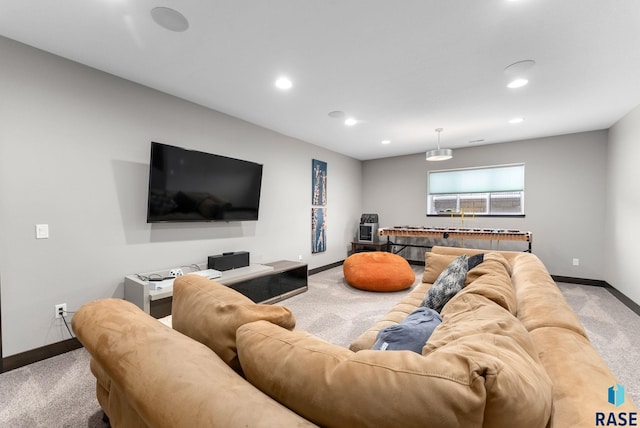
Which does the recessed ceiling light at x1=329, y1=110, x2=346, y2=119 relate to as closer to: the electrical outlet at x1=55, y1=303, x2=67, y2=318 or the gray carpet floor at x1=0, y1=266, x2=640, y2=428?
the gray carpet floor at x1=0, y1=266, x2=640, y2=428

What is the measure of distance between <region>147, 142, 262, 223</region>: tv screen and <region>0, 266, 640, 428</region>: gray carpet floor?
1.36m

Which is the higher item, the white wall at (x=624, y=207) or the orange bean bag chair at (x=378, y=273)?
the white wall at (x=624, y=207)

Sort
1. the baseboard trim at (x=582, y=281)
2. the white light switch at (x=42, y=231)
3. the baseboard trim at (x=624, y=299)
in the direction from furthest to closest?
the baseboard trim at (x=582, y=281), the baseboard trim at (x=624, y=299), the white light switch at (x=42, y=231)

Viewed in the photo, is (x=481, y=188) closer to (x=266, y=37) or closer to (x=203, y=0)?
(x=266, y=37)

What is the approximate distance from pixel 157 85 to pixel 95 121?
27.0 inches

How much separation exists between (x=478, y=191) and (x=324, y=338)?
438cm

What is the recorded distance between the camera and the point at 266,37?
2.09 m

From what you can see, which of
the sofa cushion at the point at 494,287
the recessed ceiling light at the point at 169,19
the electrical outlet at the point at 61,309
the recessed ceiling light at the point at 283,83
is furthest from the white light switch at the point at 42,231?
the sofa cushion at the point at 494,287

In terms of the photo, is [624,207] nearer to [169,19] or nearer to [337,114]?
[337,114]

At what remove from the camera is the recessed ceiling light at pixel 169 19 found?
6.04ft

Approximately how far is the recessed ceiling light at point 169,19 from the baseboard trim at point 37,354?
268cm

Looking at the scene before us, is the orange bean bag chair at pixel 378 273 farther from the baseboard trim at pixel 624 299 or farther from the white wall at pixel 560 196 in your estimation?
the baseboard trim at pixel 624 299

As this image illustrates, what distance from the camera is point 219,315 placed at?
109 centimetres

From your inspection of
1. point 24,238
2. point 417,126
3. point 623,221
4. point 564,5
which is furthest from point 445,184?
point 24,238
